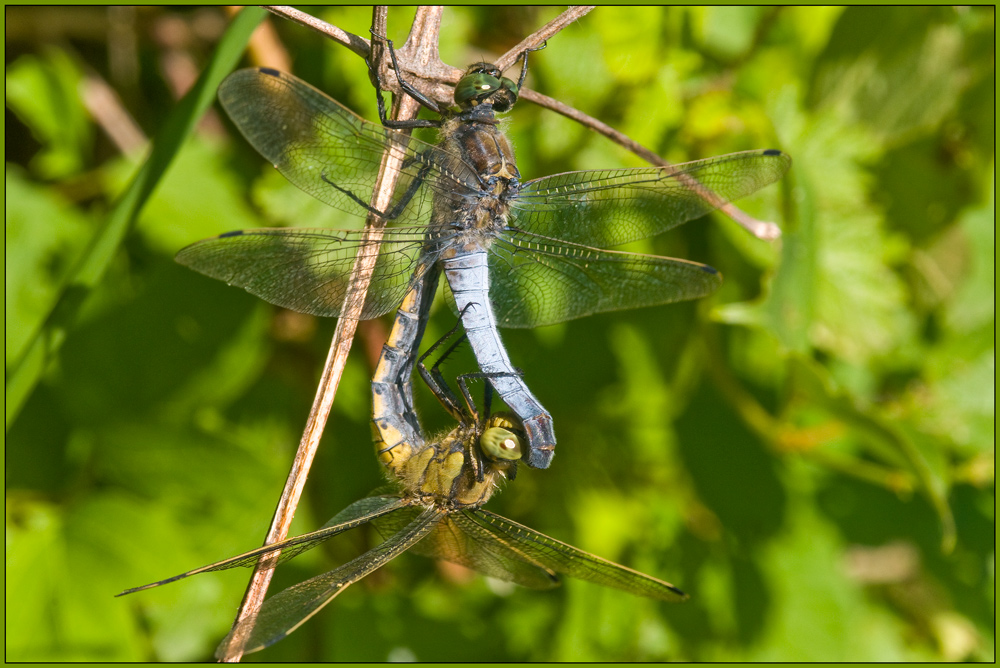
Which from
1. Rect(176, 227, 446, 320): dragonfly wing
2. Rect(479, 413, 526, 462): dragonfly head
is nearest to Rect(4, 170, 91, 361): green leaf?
Rect(176, 227, 446, 320): dragonfly wing

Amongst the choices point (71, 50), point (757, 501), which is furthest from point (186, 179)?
point (757, 501)

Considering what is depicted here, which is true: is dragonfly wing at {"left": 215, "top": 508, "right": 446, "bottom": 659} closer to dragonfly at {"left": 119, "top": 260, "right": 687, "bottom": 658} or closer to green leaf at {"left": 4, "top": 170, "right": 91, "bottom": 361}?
dragonfly at {"left": 119, "top": 260, "right": 687, "bottom": 658}

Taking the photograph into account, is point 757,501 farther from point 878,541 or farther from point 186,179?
point 186,179

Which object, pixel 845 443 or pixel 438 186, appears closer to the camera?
pixel 438 186

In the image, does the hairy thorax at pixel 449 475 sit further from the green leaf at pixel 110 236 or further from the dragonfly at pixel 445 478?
the green leaf at pixel 110 236

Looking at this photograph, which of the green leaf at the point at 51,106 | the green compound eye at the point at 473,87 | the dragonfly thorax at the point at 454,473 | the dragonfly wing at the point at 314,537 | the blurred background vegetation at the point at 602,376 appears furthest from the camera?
the green leaf at the point at 51,106

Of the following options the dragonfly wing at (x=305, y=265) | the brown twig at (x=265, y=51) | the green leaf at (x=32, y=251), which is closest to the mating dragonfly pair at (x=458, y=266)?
the dragonfly wing at (x=305, y=265)

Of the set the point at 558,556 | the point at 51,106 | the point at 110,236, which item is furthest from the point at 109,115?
the point at 558,556
